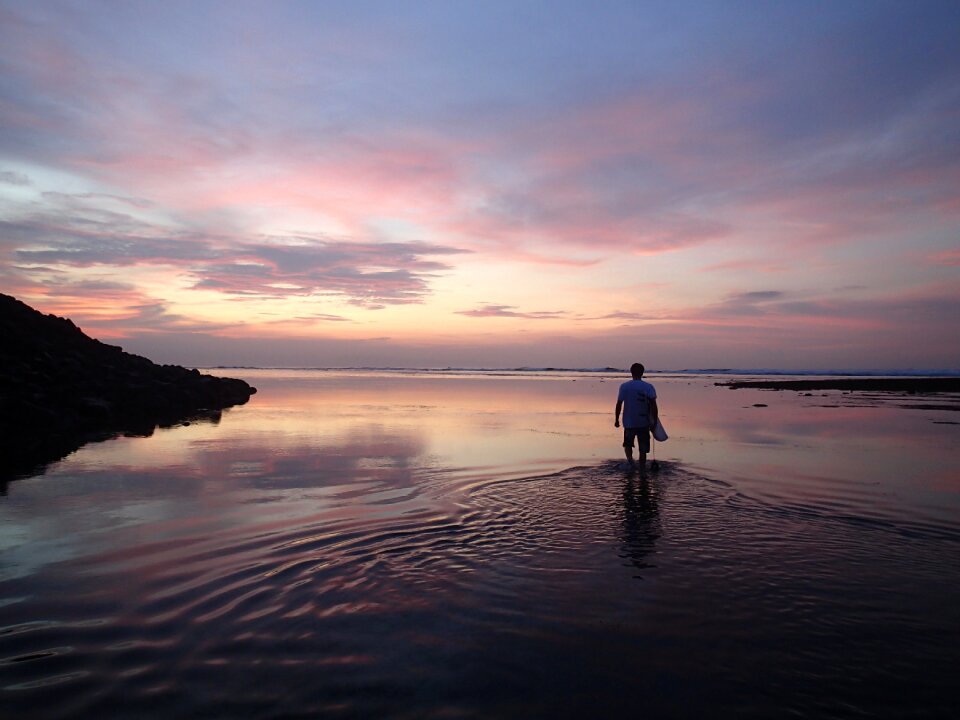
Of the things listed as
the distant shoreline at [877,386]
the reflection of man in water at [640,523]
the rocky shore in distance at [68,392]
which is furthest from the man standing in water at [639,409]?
the distant shoreline at [877,386]

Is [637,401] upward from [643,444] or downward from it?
upward

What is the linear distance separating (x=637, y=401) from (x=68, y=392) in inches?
1074

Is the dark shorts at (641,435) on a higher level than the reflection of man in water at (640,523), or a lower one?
higher

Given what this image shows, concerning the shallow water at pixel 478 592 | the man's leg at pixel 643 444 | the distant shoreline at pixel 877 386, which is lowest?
the shallow water at pixel 478 592

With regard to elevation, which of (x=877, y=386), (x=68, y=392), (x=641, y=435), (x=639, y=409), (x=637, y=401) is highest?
(x=68, y=392)

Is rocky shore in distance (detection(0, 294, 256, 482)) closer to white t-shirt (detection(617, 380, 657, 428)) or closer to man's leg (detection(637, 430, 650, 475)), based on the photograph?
white t-shirt (detection(617, 380, 657, 428))

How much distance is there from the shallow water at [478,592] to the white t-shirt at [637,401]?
1.43 m

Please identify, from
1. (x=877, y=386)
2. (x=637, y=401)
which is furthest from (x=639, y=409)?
(x=877, y=386)

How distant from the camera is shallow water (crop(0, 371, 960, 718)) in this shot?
4.83m

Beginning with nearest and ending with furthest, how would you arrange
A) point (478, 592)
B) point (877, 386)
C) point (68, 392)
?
point (478, 592) → point (68, 392) → point (877, 386)

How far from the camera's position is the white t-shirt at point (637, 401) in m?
15.2

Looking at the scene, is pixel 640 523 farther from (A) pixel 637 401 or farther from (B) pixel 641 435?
(B) pixel 641 435

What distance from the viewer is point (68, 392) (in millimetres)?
27969

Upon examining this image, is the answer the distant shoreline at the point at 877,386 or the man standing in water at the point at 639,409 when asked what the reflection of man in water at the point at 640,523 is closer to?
the man standing in water at the point at 639,409
